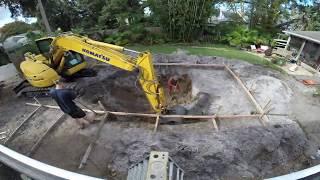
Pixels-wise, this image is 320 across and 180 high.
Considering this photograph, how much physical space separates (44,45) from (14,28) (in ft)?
39.4

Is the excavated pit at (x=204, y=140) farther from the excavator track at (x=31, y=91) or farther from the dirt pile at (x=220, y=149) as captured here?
the excavator track at (x=31, y=91)

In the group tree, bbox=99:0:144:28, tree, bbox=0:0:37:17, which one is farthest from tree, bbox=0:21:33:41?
tree, bbox=99:0:144:28

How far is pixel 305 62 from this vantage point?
11.5m

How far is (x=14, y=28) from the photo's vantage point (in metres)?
20.0

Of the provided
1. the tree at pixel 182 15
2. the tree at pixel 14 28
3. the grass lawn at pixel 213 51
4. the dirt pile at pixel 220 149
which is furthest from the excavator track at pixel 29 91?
the tree at pixel 14 28

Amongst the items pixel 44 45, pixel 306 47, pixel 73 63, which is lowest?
pixel 306 47

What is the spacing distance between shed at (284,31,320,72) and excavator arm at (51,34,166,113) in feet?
20.8

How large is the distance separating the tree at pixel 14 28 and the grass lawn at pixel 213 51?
9491mm

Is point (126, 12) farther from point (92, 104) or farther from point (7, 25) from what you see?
point (7, 25)

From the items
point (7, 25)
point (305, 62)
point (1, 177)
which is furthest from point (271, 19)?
point (7, 25)

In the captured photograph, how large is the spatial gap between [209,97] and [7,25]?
Answer: 17.3m

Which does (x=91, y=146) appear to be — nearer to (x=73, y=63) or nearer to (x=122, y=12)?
(x=73, y=63)

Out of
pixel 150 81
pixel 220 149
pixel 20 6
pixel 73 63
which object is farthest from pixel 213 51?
pixel 20 6

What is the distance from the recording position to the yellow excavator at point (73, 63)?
25.6ft
